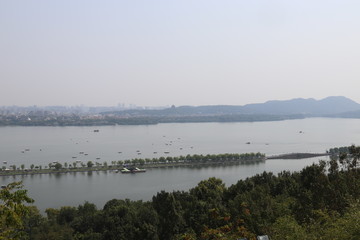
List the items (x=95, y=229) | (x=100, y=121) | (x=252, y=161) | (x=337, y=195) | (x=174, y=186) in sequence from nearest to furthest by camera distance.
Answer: (x=337, y=195) → (x=95, y=229) → (x=174, y=186) → (x=252, y=161) → (x=100, y=121)

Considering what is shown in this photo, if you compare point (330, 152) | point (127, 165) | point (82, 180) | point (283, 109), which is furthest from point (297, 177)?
point (283, 109)

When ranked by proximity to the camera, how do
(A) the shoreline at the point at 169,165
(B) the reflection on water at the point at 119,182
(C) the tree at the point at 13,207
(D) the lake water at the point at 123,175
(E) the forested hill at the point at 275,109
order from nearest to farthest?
(C) the tree at the point at 13,207 → (B) the reflection on water at the point at 119,182 → (D) the lake water at the point at 123,175 → (A) the shoreline at the point at 169,165 → (E) the forested hill at the point at 275,109

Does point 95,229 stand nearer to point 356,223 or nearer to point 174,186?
point 356,223

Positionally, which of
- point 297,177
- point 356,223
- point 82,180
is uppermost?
point 356,223

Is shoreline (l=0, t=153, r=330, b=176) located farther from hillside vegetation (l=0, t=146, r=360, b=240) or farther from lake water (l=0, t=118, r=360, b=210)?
hillside vegetation (l=0, t=146, r=360, b=240)

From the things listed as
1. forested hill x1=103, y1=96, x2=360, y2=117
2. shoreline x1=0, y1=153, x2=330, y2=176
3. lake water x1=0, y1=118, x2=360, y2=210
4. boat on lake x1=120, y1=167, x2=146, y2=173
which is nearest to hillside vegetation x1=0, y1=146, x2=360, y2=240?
lake water x1=0, y1=118, x2=360, y2=210

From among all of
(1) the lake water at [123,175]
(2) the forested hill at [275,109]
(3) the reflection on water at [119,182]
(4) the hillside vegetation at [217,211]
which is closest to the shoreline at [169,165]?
(3) the reflection on water at [119,182]

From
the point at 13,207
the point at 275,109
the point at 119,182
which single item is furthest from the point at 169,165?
the point at 275,109

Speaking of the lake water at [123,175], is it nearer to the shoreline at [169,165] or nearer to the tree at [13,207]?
the shoreline at [169,165]
